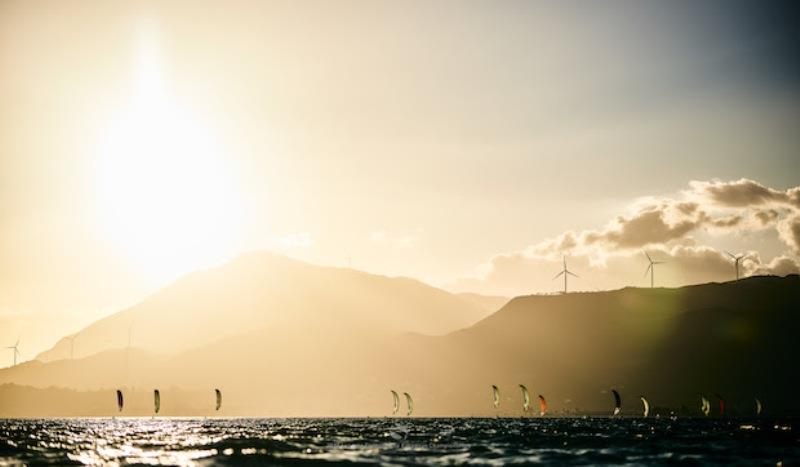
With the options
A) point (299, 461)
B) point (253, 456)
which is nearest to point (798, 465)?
point (299, 461)

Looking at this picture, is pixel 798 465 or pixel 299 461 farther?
pixel 299 461

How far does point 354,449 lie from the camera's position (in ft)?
322

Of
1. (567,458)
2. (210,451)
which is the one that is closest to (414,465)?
(567,458)

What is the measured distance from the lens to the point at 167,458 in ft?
275

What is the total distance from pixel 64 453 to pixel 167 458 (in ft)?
74.7

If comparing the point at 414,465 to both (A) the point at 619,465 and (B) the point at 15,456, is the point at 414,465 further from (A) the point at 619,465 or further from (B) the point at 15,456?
(B) the point at 15,456

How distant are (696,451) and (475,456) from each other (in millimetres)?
28606

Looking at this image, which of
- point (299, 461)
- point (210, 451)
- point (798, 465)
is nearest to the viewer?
point (798, 465)

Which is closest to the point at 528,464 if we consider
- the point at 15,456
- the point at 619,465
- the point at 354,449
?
the point at 619,465

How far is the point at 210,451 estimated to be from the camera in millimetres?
95812

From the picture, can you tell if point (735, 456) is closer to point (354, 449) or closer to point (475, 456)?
point (475, 456)

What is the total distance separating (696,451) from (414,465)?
39.6 m

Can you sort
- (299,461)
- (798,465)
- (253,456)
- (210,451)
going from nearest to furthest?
(798,465), (299,461), (253,456), (210,451)

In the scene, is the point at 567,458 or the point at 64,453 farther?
the point at 64,453
